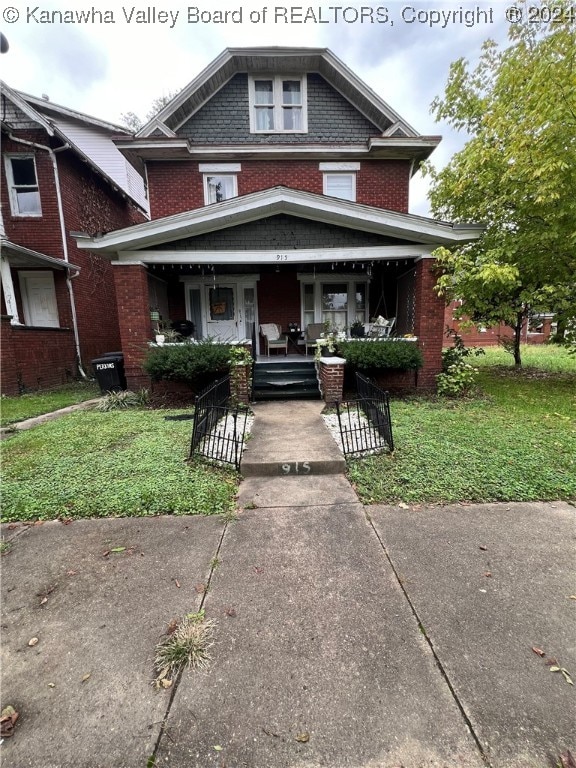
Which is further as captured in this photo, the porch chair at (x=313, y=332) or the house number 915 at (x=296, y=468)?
the porch chair at (x=313, y=332)

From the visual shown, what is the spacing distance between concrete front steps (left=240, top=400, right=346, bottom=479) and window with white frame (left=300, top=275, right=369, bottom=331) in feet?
17.5

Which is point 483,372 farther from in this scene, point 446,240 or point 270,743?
point 270,743

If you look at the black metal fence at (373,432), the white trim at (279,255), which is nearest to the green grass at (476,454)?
the black metal fence at (373,432)

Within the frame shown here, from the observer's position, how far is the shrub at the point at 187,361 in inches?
292

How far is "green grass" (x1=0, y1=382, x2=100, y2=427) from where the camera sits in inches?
283

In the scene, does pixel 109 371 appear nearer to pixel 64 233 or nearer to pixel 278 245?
pixel 278 245

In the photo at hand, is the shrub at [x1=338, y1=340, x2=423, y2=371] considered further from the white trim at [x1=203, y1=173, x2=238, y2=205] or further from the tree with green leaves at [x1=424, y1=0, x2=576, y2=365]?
the white trim at [x1=203, y1=173, x2=238, y2=205]

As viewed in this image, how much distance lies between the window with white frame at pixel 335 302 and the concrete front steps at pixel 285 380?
9.81 feet

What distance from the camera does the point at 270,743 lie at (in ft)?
4.90

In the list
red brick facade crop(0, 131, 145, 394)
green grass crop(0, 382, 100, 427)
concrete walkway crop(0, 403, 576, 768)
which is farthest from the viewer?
red brick facade crop(0, 131, 145, 394)

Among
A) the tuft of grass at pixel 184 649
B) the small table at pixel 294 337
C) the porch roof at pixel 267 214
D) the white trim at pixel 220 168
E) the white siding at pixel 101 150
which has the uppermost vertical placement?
the white siding at pixel 101 150

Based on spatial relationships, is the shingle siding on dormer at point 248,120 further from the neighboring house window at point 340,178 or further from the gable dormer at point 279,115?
the neighboring house window at point 340,178

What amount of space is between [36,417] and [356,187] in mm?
10604

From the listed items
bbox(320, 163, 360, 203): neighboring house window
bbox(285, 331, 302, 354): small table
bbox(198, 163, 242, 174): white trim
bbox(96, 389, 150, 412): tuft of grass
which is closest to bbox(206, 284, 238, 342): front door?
bbox(285, 331, 302, 354): small table
